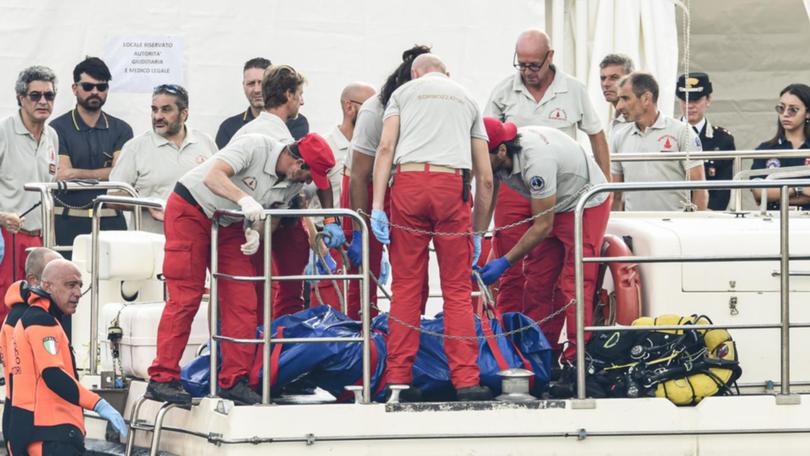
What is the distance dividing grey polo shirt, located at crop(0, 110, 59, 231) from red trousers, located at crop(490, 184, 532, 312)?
10.5 feet

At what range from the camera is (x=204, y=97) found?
11641 mm

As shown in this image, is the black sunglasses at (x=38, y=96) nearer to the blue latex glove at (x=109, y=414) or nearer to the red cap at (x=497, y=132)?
the blue latex glove at (x=109, y=414)

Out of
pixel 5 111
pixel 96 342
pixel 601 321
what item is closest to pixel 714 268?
pixel 601 321

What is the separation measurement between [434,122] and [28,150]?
372 centimetres

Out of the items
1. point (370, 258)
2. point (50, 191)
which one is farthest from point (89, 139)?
point (370, 258)

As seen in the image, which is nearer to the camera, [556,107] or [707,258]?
[707,258]

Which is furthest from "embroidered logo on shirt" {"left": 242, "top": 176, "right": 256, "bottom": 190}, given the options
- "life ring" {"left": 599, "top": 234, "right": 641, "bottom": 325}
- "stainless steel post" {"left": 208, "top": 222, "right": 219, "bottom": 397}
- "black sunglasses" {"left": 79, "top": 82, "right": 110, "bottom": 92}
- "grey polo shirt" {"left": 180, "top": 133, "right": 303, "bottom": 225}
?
"black sunglasses" {"left": 79, "top": 82, "right": 110, "bottom": 92}

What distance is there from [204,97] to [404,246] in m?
4.55

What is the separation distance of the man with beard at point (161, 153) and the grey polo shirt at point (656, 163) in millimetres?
2677

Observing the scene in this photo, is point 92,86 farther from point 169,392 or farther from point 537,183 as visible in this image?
point 537,183

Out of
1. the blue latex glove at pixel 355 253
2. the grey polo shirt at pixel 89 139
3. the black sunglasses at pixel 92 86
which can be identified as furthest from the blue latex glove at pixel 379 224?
the black sunglasses at pixel 92 86

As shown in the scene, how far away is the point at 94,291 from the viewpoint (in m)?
8.48

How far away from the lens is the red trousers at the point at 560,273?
8078mm

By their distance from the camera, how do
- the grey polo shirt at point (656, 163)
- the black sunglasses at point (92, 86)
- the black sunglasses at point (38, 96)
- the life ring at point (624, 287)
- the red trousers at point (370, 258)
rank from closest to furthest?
the life ring at point (624, 287) → the red trousers at point (370, 258) → the grey polo shirt at point (656, 163) → the black sunglasses at point (38, 96) → the black sunglasses at point (92, 86)
